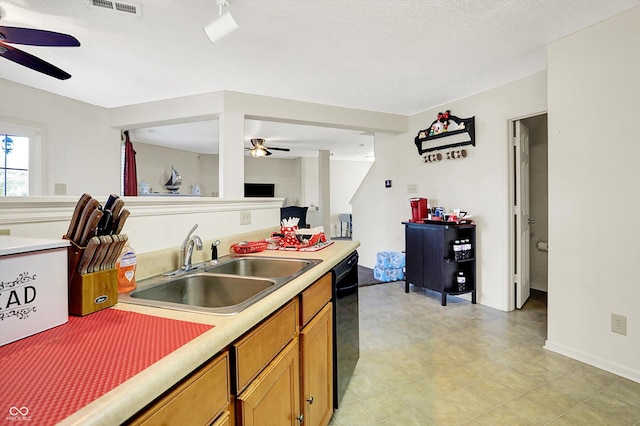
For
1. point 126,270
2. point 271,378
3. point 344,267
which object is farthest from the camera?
point 344,267

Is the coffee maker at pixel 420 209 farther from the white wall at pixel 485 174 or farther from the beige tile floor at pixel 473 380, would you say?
the beige tile floor at pixel 473 380

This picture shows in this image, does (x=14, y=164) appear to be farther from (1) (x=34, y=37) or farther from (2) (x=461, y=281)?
(2) (x=461, y=281)

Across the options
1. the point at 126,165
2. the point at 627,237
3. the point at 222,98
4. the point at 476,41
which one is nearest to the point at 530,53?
the point at 476,41

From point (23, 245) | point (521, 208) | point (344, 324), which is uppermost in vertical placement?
point (521, 208)

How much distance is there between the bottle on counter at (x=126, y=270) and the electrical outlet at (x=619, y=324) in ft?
9.13

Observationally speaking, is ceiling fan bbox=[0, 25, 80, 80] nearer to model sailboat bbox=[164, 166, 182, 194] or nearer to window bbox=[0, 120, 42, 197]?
window bbox=[0, 120, 42, 197]

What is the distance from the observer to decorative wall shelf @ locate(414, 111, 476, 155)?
3468mm

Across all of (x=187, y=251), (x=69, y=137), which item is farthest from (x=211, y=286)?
(x=69, y=137)

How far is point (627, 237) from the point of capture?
199cm

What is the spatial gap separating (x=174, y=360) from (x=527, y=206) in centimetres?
386

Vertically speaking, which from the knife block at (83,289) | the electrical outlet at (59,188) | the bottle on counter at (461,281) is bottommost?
the bottle on counter at (461,281)

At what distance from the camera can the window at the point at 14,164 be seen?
11.2ft

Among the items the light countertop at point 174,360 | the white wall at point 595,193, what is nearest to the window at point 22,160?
the light countertop at point 174,360

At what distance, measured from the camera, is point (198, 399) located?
→ 0.68 m
